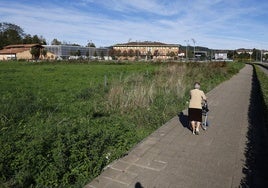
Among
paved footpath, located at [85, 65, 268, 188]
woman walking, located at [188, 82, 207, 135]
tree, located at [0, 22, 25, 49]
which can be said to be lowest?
paved footpath, located at [85, 65, 268, 188]

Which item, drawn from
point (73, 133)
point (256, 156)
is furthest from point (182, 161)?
point (73, 133)

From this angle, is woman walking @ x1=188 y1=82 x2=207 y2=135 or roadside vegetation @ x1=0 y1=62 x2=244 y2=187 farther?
woman walking @ x1=188 y1=82 x2=207 y2=135

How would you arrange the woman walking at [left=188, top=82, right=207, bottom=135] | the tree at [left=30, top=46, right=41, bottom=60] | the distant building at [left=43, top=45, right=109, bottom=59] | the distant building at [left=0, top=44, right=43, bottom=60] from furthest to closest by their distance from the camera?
the distant building at [left=43, top=45, right=109, bottom=59], the distant building at [left=0, top=44, right=43, bottom=60], the tree at [left=30, top=46, right=41, bottom=60], the woman walking at [left=188, top=82, right=207, bottom=135]

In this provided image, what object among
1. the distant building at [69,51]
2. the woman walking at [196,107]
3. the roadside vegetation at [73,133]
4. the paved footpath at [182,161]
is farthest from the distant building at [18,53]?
the paved footpath at [182,161]

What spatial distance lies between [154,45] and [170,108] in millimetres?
128082

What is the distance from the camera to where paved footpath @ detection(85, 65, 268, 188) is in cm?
421

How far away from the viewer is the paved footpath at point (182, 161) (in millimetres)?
4215

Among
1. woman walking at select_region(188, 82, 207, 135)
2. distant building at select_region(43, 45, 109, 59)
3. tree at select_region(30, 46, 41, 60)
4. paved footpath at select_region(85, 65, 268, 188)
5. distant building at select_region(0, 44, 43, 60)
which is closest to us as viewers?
paved footpath at select_region(85, 65, 268, 188)

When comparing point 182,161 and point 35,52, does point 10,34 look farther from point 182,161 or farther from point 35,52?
point 182,161

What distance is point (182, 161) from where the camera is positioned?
16.4 feet

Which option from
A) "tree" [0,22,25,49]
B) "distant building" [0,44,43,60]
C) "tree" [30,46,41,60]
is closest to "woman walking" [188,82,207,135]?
"tree" [30,46,41,60]

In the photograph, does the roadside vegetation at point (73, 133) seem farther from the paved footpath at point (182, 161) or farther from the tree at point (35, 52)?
the tree at point (35, 52)

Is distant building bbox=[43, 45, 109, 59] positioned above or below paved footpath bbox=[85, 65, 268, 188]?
above

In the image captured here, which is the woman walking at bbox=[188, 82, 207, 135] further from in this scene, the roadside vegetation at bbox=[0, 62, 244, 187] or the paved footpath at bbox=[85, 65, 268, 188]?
the roadside vegetation at bbox=[0, 62, 244, 187]
